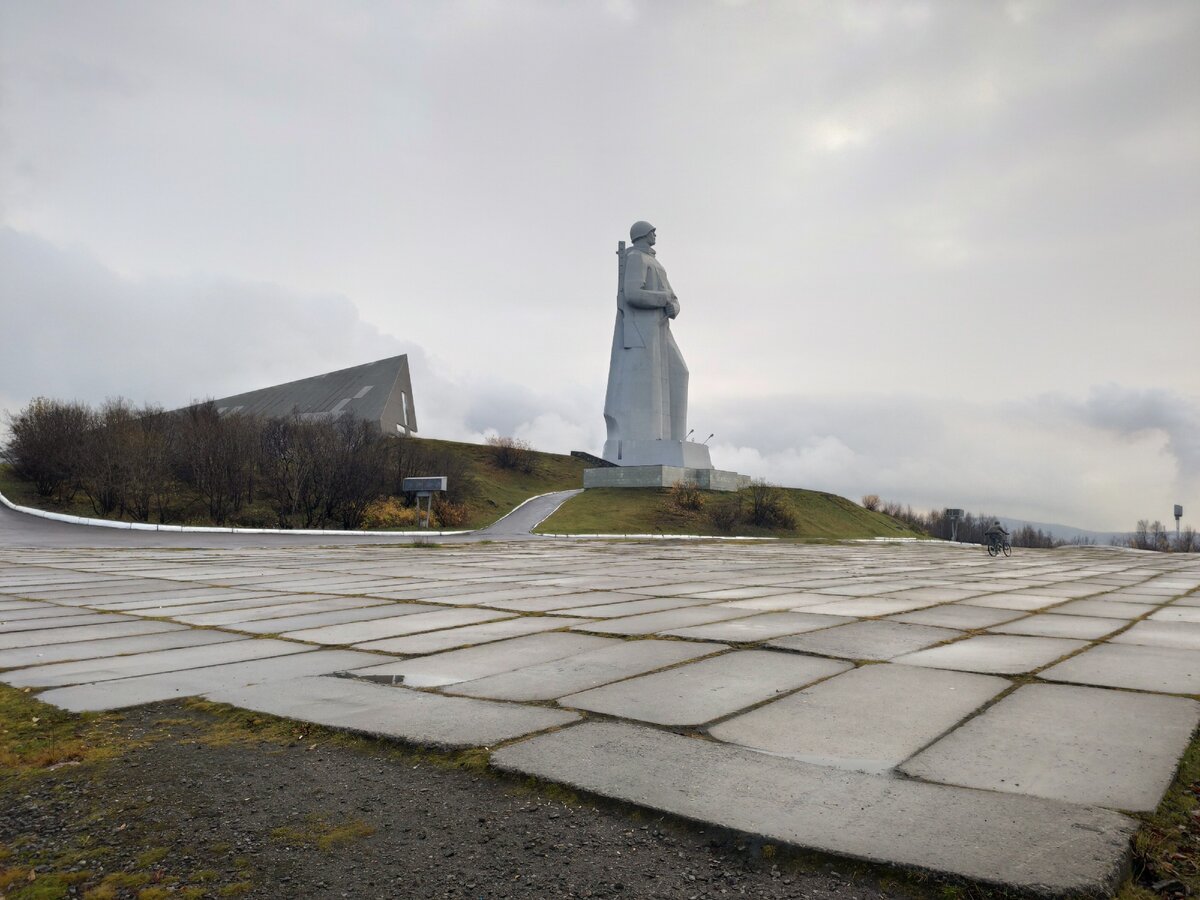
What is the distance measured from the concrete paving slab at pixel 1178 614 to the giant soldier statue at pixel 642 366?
30.5m

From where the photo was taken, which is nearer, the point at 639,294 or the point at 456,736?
the point at 456,736

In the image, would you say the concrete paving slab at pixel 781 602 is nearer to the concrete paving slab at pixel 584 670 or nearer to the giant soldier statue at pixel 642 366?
the concrete paving slab at pixel 584 670

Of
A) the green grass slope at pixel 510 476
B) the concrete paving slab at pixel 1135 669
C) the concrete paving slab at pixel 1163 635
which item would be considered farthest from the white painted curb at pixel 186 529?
the concrete paving slab at pixel 1135 669

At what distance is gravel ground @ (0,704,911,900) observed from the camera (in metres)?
1.58

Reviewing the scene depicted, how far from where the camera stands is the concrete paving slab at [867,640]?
3.94 metres

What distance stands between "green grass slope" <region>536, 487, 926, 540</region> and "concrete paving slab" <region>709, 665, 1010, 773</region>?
24336 mm

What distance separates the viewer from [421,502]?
32.8 meters

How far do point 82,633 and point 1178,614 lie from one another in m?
7.38

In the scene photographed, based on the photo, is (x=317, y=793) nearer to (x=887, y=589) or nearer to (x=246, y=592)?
(x=246, y=592)

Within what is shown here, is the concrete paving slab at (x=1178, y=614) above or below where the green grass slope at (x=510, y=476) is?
below

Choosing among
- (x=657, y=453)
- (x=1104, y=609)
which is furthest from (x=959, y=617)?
(x=657, y=453)

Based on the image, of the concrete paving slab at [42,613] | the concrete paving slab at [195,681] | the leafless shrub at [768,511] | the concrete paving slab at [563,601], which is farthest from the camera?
the leafless shrub at [768,511]

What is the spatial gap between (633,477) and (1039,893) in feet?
113

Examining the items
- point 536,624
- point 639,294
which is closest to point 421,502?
point 639,294
